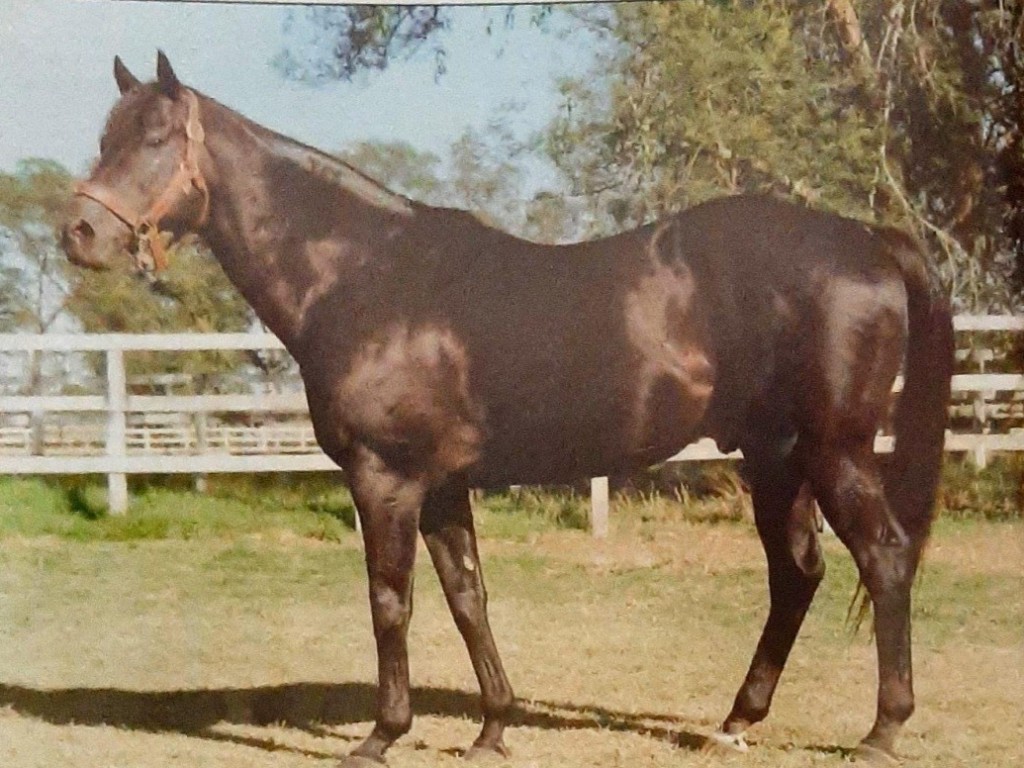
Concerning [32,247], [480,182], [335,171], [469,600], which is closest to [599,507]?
[469,600]

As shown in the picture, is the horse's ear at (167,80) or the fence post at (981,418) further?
the fence post at (981,418)

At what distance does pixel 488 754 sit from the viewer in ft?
3.92

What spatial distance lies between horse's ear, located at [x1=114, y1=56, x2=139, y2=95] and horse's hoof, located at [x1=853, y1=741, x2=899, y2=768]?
4.01ft

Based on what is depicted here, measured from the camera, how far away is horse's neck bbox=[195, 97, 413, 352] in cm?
119

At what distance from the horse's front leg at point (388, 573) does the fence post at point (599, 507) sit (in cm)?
22

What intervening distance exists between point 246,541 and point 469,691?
35cm

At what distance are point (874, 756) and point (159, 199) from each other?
1112 mm

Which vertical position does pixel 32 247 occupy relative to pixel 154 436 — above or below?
above

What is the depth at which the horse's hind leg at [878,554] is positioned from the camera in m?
1.18

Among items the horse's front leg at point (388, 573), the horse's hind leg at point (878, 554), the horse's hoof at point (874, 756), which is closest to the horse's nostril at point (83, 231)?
the horse's front leg at point (388, 573)

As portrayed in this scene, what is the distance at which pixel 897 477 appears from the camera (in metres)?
1.20

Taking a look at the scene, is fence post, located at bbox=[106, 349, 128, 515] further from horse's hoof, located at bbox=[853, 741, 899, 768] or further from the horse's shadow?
horse's hoof, located at bbox=[853, 741, 899, 768]

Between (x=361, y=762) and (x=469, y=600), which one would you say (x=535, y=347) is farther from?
(x=361, y=762)

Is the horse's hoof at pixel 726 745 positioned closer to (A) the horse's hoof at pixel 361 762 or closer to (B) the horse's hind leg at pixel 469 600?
(B) the horse's hind leg at pixel 469 600
